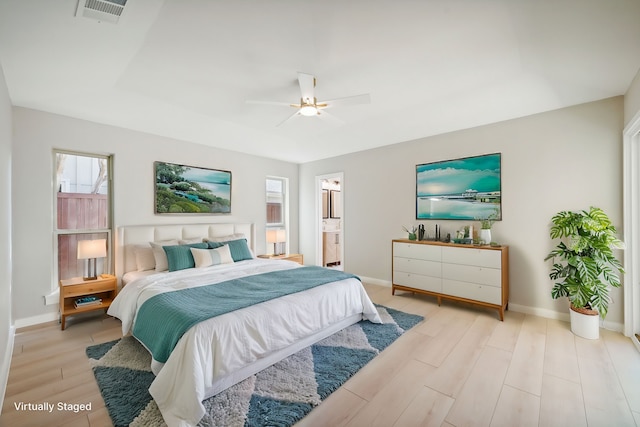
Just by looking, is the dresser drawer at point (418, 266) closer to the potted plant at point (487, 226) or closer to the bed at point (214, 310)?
the potted plant at point (487, 226)

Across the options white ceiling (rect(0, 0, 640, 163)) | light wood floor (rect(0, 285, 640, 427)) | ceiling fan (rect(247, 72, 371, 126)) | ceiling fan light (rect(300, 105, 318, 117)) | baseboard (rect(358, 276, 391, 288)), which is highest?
white ceiling (rect(0, 0, 640, 163))

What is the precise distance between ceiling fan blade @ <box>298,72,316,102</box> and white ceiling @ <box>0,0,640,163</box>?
0.31 feet

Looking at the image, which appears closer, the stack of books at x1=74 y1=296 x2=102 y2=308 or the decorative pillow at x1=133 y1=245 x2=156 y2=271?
the stack of books at x1=74 y1=296 x2=102 y2=308

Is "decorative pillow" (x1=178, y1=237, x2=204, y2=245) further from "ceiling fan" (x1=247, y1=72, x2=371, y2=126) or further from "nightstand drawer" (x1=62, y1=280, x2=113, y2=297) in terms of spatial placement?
"ceiling fan" (x1=247, y1=72, x2=371, y2=126)

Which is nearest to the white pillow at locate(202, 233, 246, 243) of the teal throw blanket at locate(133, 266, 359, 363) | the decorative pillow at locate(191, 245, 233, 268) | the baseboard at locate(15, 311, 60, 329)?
the decorative pillow at locate(191, 245, 233, 268)

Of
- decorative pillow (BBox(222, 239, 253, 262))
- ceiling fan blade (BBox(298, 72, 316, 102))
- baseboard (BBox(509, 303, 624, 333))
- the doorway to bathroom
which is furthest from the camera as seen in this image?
the doorway to bathroom

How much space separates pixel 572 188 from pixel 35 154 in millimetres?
6226

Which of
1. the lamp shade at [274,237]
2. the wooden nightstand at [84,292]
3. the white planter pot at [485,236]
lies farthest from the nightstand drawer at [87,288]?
the white planter pot at [485,236]

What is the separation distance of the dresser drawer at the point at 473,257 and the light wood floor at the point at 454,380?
2.39 ft

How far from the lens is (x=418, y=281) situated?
4031 mm

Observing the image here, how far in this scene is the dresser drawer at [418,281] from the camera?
3.85 m

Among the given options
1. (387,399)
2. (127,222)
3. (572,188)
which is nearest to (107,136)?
(127,222)

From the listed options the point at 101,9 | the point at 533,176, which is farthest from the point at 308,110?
the point at 533,176

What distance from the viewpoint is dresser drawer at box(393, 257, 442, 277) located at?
12.6 ft
